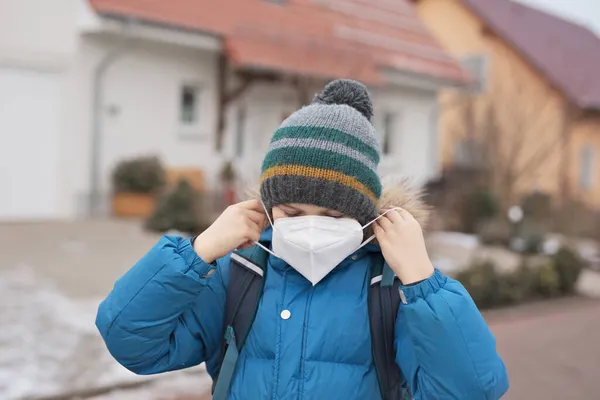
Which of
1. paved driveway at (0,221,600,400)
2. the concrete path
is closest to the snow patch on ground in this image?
paved driveway at (0,221,600,400)

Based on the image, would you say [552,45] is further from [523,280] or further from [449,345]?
[449,345]

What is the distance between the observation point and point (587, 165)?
80.4 ft

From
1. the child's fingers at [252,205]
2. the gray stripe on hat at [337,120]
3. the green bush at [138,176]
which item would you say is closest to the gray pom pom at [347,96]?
the gray stripe on hat at [337,120]

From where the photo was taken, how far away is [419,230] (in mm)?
1888

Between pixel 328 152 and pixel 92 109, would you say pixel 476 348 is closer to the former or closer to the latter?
pixel 328 152

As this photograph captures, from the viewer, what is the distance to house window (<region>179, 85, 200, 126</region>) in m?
12.9

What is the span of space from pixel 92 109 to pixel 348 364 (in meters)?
9.98

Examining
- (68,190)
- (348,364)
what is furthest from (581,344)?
(68,190)

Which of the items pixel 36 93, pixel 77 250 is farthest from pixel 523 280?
pixel 36 93

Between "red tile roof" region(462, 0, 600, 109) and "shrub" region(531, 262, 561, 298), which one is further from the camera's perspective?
"red tile roof" region(462, 0, 600, 109)

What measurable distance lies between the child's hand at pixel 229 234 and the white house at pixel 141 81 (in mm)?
7728

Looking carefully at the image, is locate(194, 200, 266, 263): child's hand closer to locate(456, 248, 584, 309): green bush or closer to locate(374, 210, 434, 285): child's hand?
locate(374, 210, 434, 285): child's hand

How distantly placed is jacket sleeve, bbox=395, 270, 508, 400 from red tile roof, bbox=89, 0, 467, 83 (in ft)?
31.9

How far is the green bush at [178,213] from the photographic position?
32.7ft
